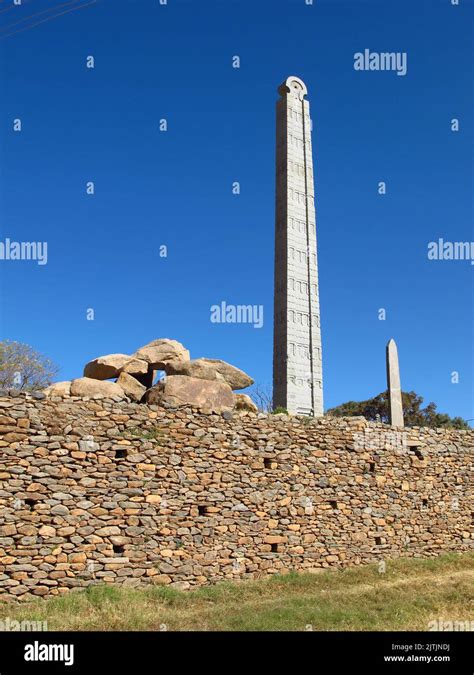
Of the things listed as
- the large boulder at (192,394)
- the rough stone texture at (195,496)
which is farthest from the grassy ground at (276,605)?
the large boulder at (192,394)

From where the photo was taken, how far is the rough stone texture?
10836 mm

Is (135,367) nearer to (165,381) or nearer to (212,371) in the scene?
(212,371)

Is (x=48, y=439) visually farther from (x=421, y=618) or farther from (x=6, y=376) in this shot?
(x=6, y=376)

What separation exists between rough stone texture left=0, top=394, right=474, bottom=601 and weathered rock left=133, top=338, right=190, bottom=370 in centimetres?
327

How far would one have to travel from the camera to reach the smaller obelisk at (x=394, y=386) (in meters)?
17.1

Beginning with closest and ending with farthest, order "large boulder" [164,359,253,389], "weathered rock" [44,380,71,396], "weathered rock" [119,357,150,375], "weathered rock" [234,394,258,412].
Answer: "weathered rock" [44,380,71,396] → "large boulder" [164,359,253,389] → "weathered rock" [234,394,258,412] → "weathered rock" [119,357,150,375]

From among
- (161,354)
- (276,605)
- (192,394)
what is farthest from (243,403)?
(276,605)

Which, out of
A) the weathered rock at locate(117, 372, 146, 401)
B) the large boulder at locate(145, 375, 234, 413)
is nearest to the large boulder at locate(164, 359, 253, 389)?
the weathered rock at locate(117, 372, 146, 401)

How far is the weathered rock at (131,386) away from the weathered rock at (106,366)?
0.39 meters

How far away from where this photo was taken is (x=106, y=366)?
1520 cm

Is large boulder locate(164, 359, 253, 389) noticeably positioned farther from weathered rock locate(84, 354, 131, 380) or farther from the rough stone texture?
the rough stone texture

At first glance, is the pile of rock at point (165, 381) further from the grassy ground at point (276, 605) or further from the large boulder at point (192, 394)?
the grassy ground at point (276, 605)

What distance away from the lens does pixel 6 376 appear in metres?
22.4
